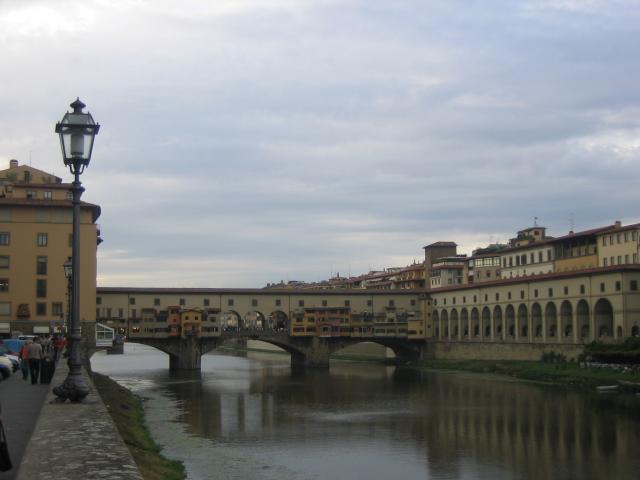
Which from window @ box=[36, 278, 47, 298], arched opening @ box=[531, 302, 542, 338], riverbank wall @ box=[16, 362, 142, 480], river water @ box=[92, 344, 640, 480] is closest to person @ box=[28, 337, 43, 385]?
river water @ box=[92, 344, 640, 480]

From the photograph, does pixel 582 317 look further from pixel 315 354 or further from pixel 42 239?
pixel 42 239

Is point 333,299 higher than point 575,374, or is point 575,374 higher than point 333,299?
point 333,299

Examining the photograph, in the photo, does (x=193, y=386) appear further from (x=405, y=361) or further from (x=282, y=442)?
(x=405, y=361)

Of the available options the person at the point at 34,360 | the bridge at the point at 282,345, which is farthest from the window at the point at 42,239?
the person at the point at 34,360

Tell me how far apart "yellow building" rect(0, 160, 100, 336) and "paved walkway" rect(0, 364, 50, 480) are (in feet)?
121

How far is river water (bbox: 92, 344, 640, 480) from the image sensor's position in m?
25.5

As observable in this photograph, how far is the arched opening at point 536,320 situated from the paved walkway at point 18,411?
49888mm

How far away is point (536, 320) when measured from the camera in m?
68.2

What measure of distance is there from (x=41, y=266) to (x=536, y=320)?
41.3 m

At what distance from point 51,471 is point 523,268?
84.7 metres

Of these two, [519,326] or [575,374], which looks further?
[519,326]

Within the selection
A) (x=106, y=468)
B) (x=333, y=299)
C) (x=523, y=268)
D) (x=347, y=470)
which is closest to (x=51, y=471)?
(x=106, y=468)

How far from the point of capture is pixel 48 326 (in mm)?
60938

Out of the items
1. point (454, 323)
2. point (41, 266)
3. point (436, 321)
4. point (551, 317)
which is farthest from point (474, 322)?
point (41, 266)
